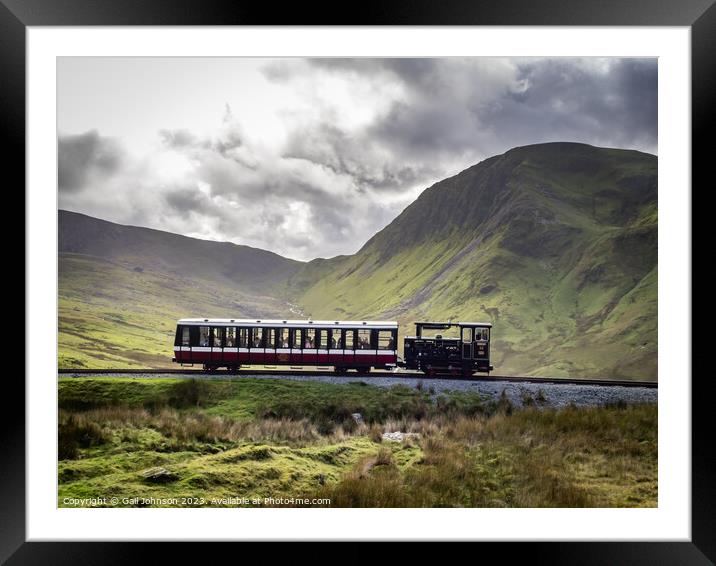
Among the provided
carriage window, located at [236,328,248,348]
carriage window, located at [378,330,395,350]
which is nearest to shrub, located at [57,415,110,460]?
carriage window, located at [236,328,248,348]

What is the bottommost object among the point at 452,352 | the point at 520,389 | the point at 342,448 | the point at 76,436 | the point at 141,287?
the point at 342,448

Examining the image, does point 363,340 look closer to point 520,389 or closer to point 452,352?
point 452,352

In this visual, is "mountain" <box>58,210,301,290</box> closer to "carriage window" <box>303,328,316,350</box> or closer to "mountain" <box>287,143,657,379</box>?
"mountain" <box>287,143,657,379</box>

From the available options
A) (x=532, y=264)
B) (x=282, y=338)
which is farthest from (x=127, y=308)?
(x=282, y=338)

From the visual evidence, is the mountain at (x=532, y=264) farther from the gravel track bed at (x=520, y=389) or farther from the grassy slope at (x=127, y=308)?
the gravel track bed at (x=520, y=389)
